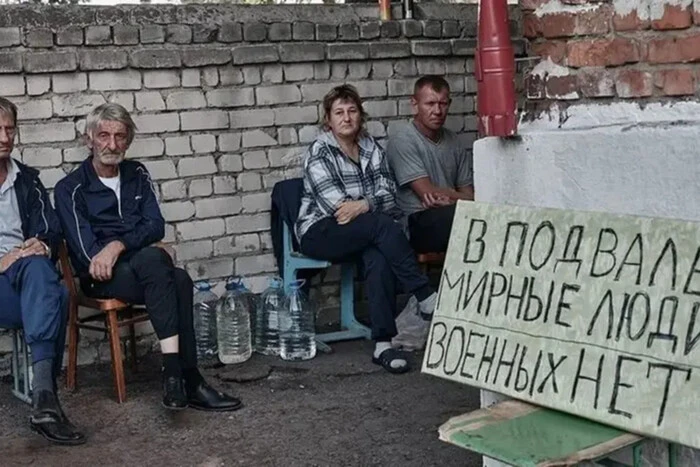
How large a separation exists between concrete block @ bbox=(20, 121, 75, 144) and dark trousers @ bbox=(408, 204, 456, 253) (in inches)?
71.7

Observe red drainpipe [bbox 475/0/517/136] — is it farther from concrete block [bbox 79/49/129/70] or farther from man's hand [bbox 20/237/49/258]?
concrete block [bbox 79/49/129/70]

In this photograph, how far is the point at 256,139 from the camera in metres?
5.60

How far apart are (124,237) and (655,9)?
2.72m

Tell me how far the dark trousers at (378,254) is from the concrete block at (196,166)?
656 millimetres

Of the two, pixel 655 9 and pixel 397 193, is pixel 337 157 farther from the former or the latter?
pixel 655 9

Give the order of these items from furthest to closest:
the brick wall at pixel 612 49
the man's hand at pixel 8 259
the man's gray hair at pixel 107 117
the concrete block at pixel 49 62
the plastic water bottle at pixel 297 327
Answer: the plastic water bottle at pixel 297 327 → the concrete block at pixel 49 62 → the man's gray hair at pixel 107 117 → the man's hand at pixel 8 259 → the brick wall at pixel 612 49

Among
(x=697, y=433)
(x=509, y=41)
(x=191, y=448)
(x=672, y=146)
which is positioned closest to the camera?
(x=697, y=433)

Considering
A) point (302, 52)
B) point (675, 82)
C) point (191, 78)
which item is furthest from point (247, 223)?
point (675, 82)

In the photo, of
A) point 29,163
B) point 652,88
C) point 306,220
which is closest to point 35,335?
point 29,163

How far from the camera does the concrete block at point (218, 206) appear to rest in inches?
216

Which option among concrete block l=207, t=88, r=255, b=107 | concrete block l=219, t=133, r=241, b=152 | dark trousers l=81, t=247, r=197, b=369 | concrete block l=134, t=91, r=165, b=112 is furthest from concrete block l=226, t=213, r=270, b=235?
dark trousers l=81, t=247, r=197, b=369

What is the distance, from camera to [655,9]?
2783mm

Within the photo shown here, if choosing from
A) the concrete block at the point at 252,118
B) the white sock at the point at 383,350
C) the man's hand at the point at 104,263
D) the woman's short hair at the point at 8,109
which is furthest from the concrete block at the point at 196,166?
the white sock at the point at 383,350

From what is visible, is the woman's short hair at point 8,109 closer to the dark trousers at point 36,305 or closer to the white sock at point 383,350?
the dark trousers at point 36,305
